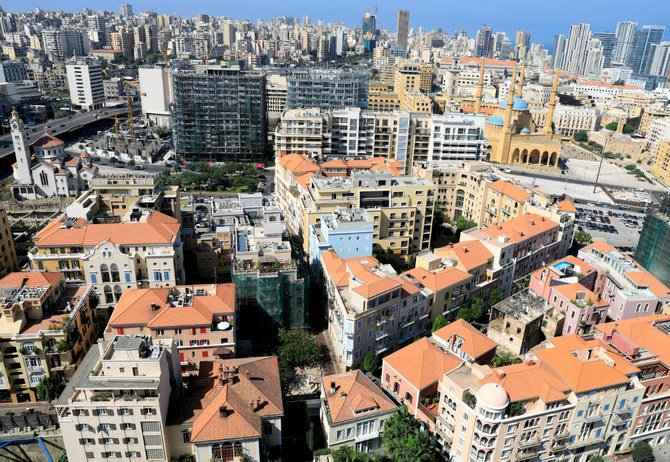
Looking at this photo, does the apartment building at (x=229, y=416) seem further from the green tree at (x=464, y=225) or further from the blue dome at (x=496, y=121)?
the blue dome at (x=496, y=121)

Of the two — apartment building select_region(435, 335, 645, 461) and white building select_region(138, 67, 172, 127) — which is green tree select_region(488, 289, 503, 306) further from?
white building select_region(138, 67, 172, 127)

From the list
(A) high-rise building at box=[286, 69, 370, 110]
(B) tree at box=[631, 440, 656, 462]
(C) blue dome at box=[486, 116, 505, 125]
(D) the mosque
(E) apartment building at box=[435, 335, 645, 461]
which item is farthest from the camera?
(C) blue dome at box=[486, 116, 505, 125]

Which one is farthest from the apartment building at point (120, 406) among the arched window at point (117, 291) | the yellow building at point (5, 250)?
the yellow building at point (5, 250)

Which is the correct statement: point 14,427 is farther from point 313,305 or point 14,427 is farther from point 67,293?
point 313,305

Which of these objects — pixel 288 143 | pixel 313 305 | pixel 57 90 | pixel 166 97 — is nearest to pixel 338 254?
pixel 313 305

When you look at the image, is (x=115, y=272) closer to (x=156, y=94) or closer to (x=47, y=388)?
(x=47, y=388)

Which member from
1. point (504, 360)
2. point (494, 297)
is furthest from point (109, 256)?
point (494, 297)

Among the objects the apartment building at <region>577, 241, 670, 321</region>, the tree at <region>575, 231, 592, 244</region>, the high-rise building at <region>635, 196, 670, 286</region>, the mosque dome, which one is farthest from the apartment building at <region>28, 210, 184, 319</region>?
→ the tree at <region>575, 231, 592, 244</region>
